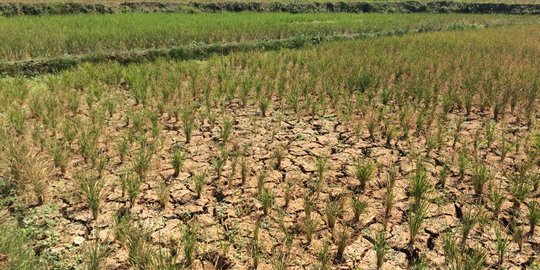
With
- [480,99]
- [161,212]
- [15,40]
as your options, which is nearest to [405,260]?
[161,212]

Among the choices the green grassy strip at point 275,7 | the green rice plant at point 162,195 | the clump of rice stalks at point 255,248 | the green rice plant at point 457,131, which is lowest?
the clump of rice stalks at point 255,248

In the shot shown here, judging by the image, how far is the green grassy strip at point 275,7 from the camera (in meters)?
12.0

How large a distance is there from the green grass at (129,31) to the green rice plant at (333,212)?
6586 millimetres

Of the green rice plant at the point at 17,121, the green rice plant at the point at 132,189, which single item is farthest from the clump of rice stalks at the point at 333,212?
the green rice plant at the point at 17,121

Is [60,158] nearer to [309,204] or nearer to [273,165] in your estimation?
[273,165]

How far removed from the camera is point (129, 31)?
9.12 m

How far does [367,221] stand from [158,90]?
12.1 feet

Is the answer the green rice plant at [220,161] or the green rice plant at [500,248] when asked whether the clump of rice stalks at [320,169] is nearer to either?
the green rice plant at [220,161]

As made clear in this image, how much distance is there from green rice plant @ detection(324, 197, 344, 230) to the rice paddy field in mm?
21

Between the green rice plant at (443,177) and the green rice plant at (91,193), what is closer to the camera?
the green rice plant at (91,193)

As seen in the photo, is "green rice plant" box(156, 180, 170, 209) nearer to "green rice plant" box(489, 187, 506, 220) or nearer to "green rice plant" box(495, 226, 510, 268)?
"green rice plant" box(495, 226, 510, 268)

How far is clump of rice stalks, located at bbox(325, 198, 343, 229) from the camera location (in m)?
2.96

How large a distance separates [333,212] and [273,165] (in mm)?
1070

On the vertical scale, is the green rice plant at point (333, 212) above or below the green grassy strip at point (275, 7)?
below
